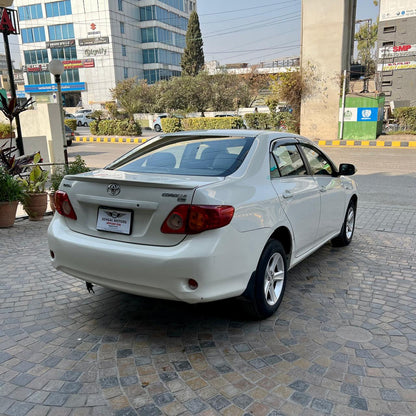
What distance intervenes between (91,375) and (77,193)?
1390 millimetres

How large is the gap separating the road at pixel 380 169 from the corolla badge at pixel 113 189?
21.2 ft

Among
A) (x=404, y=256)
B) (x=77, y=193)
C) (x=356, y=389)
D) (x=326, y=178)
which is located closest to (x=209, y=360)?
(x=356, y=389)

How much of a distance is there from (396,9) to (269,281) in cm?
4158

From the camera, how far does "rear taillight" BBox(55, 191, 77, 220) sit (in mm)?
3324

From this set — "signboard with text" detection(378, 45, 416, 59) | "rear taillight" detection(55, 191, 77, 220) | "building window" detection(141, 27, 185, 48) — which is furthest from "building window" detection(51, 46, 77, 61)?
"rear taillight" detection(55, 191, 77, 220)

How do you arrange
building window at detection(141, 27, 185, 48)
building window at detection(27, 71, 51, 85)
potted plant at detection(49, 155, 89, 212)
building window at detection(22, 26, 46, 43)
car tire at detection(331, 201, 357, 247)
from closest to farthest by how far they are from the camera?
1. car tire at detection(331, 201, 357, 247)
2. potted plant at detection(49, 155, 89, 212)
3. building window at detection(22, 26, 46, 43)
4. building window at detection(27, 71, 51, 85)
5. building window at detection(141, 27, 185, 48)

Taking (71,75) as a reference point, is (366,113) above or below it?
below

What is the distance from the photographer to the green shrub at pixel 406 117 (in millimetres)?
20406

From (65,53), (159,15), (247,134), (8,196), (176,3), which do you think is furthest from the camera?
(176,3)

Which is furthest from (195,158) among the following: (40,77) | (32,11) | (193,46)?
(32,11)

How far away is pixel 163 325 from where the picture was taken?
337 cm

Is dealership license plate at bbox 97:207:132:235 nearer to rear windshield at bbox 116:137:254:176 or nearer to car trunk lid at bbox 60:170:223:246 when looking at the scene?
car trunk lid at bbox 60:170:223:246

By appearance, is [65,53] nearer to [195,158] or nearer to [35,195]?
[35,195]

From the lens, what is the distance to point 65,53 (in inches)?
2537
